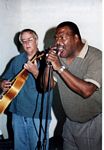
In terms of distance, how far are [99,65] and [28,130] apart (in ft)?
2.47

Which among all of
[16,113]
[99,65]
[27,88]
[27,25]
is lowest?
[16,113]

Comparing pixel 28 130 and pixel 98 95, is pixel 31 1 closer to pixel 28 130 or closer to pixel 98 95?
pixel 28 130

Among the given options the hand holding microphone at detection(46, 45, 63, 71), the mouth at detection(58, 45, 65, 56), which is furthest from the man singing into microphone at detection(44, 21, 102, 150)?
the hand holding microphone at detection(46, 45, 63, 71)

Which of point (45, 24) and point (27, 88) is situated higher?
point (45, 24)

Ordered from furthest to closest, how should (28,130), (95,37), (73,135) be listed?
(95,37) < (28,130) < (73,135)

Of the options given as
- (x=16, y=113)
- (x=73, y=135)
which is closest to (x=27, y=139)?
(x=16, y=113)

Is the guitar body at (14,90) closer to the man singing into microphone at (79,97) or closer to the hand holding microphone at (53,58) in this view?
the man singing into microphone at (79,97)

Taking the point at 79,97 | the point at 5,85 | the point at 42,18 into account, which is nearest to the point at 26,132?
the point at 5,85

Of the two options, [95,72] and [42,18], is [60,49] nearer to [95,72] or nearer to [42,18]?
[95,72]

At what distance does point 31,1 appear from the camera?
7.02ft

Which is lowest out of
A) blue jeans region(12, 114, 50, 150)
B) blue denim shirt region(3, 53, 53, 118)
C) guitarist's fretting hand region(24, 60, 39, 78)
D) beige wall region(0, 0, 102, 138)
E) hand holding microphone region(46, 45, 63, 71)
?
blue jeans region(12, 114, 50, 150)

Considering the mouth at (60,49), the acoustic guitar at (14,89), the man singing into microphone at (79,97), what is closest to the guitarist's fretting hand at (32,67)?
the acoustic guitar at (14,89)

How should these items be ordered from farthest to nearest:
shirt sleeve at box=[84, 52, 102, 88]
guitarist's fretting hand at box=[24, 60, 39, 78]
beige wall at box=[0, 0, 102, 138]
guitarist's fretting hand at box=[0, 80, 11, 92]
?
beige wall at box=[0, 0, 102, 138], guitarist's fretting hand at box=[0, 80, 11, 92], guitarist's fretting hand at box=[24, 60, 39, 78], shirt sleeve at box=[84, 52, 102, 88]

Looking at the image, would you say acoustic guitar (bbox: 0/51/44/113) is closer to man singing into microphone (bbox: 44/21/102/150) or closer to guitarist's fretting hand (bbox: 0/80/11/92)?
guitarist's fretting hand (bbox: 0/80/11/92)
